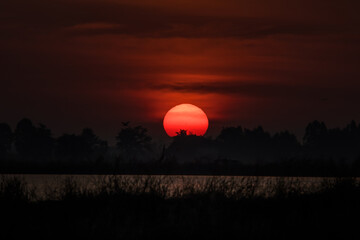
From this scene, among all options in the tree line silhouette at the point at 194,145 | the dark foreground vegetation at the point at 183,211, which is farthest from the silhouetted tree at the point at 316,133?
the dark foreground vegetation at the point at 183,211

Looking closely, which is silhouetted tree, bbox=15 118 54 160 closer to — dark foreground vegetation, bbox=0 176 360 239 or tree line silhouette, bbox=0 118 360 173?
tree line silhouette, bbox=0 118 360 173

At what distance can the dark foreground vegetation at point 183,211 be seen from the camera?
624 inches

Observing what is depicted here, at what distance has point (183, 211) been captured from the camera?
18.3m

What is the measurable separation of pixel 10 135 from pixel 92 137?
18494 millimetres

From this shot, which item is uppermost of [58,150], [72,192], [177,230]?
[58,150]

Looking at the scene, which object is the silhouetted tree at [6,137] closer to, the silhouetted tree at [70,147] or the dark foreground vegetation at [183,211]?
the silhouetted tree at [70,147]

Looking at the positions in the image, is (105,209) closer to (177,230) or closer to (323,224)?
(177,230)

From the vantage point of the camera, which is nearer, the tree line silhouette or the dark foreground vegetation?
the dark foreground vegetation

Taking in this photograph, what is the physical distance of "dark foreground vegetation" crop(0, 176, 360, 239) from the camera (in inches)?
624

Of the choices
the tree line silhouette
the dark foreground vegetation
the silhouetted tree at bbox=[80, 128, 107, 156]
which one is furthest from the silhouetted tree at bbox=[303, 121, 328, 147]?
the dark foreground vegetation

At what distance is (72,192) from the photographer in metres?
20.1

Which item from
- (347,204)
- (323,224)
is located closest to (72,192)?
(323,224)

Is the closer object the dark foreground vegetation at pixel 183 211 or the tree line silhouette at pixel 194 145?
the dark foreground vegetation at pixel 183 211

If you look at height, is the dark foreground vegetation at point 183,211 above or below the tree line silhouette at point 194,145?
below
